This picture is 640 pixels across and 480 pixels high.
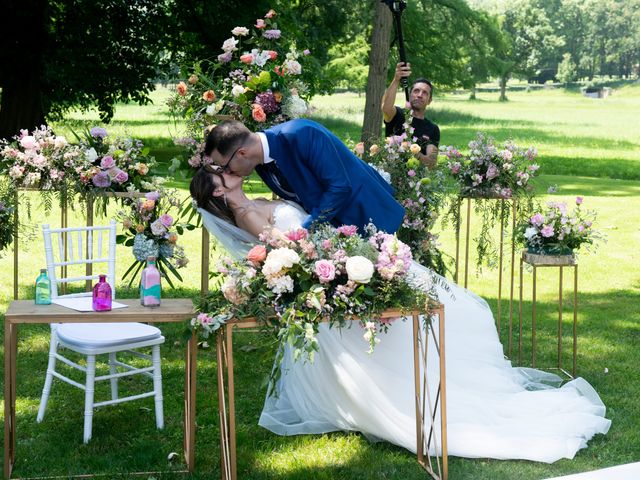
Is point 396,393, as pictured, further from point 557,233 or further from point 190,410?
point 557,233

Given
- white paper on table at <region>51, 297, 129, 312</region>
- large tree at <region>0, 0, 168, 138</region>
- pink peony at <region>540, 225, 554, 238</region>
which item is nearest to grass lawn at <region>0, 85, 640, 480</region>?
white paper on table at <region>51, 297, 129, 312</region>

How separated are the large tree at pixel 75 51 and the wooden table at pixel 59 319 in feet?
40.5

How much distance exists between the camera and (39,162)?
6590mm

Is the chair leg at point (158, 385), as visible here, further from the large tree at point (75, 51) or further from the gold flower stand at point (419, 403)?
the large tree at point (75, 51)

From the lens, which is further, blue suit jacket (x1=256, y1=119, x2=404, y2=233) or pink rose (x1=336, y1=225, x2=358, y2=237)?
blue suit jacket (x1=256, y1=119, x2=404, y2=233)

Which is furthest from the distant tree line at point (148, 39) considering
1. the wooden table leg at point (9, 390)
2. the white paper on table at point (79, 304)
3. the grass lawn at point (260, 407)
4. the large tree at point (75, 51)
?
the wooden table leg at point (9, 390)

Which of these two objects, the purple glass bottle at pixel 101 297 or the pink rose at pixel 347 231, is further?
the purple glass bottle at pixel 101 297

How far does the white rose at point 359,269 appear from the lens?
12.7ft

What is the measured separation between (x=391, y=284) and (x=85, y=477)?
5.93 ft

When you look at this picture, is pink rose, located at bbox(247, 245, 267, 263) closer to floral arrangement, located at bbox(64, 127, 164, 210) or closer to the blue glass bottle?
the blue glass bottle

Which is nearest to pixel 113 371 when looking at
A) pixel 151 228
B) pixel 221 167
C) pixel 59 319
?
pixel 151 228

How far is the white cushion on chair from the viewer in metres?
4.79

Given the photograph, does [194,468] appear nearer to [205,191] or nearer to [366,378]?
[366,378]

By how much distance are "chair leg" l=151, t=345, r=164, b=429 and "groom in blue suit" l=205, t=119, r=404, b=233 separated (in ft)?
3.63
